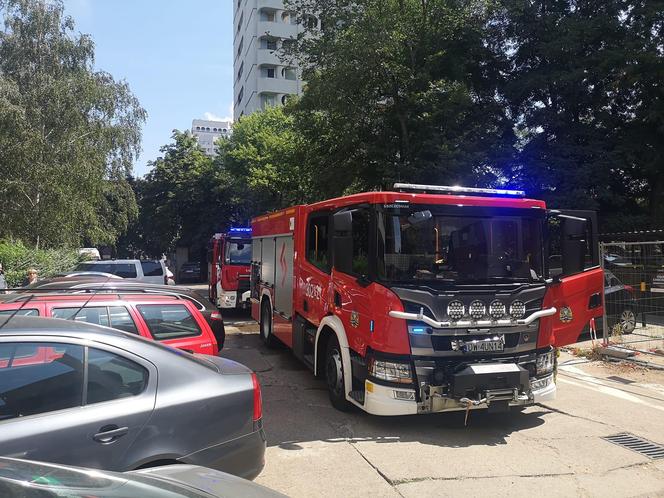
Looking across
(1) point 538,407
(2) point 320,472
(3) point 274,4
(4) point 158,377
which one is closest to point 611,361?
(1) point 538,407

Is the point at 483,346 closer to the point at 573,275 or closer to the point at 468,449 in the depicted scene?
the point at 468,449

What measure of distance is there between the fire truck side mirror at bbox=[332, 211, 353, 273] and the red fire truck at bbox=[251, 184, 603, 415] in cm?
2

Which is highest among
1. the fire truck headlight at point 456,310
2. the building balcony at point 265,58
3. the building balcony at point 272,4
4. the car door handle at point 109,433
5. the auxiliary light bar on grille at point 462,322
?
the building balcony at point 272,4

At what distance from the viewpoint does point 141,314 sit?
5.32 m

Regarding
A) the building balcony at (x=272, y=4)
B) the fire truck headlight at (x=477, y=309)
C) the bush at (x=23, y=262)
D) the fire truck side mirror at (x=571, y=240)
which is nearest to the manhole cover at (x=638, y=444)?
the fire truck headlight at (x=477, y=309)

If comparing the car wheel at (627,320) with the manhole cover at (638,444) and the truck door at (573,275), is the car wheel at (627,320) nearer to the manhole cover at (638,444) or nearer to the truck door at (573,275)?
the truck door at (573,275)

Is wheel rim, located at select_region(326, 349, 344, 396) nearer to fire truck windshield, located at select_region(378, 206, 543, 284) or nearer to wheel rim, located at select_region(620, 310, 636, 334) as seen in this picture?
fire truck windshield, located at select_region(378, 206, 543, 284)

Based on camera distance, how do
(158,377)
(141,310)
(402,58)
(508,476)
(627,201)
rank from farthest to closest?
(627,201) → (402,58) → (141,310) → (508,476) → (158,377)

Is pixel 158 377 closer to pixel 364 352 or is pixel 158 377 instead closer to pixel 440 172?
pixel 364 352

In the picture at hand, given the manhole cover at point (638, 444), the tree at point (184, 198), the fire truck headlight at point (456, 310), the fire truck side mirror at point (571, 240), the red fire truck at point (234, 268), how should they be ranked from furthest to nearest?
the tree at point (184, 198), the red fire truck at point (234, 268), the fire truck side mirror at point (571, 240), the fire truck headlight at point (456, 310), the manhole cover at point (638, 444)

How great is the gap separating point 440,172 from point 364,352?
1182 centimetres

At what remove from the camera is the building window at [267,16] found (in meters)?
56.6

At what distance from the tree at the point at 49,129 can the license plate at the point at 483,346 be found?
23.0 meters

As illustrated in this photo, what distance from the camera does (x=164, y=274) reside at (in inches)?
676
